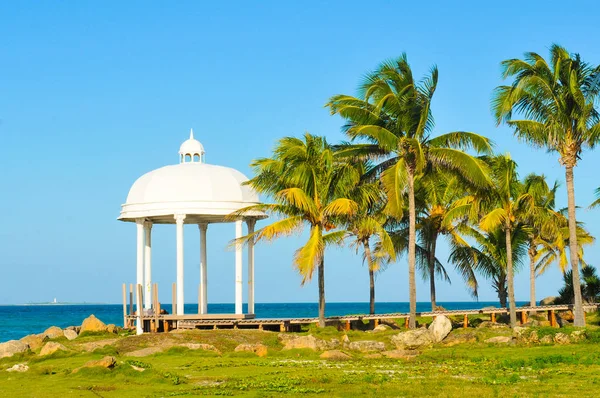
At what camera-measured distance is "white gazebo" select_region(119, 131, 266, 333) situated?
4509 centimetres

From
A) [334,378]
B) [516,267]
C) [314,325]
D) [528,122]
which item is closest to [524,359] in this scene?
[334,378]

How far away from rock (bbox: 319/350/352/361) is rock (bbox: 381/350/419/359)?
1.53 metres

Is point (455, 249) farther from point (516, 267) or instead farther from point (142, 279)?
point (142, 279)

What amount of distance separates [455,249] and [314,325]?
1001 cm

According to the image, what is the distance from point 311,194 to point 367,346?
29.2ft

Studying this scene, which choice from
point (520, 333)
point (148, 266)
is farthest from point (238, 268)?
point (520, 333)

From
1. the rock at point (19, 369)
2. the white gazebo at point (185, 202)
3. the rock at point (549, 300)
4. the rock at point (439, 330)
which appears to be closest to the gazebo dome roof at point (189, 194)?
the white gazebo at point (185, 202)

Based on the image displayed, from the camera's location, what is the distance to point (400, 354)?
1256 inches

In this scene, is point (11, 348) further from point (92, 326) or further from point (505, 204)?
point (505, 204)

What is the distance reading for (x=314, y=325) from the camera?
46750 mm

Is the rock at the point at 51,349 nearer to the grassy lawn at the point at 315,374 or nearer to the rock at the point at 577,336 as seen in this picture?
the grassy lawn at the point at 315,374

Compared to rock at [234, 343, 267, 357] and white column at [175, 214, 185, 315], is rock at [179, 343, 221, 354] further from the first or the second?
white column at [175, 214, 185, 315]

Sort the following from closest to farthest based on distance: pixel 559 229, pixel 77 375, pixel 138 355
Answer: pixel 77 375, pixel 138 355, pixel 559 229

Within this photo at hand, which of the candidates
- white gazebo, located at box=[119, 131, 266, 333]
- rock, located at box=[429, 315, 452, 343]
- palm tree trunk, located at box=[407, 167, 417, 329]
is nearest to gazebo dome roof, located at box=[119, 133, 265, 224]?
white gazebo, located at box=[119, 131, 266, 333]
